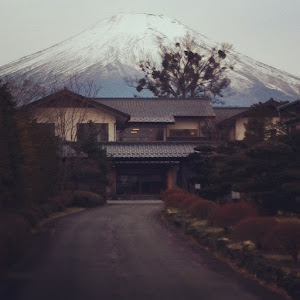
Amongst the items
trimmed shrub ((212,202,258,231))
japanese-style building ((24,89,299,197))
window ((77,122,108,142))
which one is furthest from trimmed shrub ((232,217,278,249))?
window ((77,122,108,142))

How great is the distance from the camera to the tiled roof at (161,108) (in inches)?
1937

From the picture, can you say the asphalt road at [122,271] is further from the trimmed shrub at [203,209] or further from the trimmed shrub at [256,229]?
the trimmed shrub at [203,209]

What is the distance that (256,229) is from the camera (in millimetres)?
13133

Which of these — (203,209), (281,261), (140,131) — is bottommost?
(281,261)

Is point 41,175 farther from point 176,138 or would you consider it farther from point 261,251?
point 176,138

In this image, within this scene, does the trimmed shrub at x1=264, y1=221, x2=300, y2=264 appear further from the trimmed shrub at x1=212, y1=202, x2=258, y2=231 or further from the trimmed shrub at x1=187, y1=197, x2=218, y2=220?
the trimmed shrub at x1=187, y1=197, x2=218, y2=220

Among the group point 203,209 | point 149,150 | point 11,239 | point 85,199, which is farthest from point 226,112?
point 11,239

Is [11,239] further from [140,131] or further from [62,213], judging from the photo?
[140,131]

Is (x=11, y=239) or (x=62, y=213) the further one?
(x=62, y=213)

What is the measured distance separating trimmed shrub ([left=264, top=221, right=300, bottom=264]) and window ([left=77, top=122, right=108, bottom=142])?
88.2ft

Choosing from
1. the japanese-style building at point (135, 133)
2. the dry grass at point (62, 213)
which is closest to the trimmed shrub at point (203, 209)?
the dry grass at point (62, 213)

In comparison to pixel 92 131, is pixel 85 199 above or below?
below

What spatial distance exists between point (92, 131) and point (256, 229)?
27874 millimetres

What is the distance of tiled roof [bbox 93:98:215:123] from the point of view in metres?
49.2
